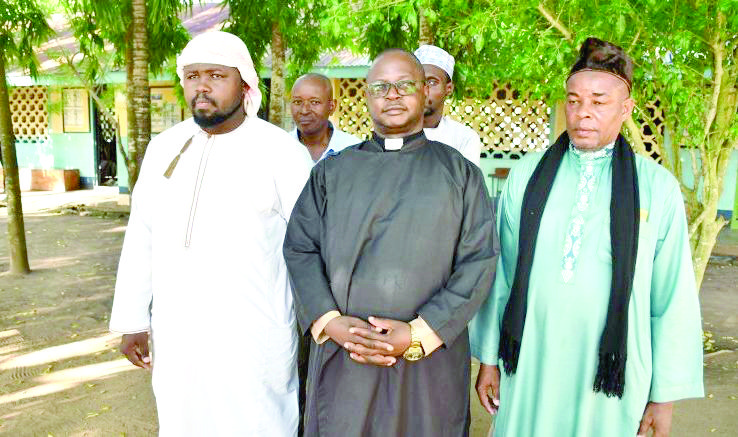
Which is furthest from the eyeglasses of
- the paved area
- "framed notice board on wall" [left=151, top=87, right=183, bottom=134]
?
"framed notice board on wall" [left=151, top=87, right=183, bottom=134]

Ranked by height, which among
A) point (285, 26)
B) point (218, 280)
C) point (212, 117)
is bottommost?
point (218, 280)

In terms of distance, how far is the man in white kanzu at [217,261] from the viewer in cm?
267

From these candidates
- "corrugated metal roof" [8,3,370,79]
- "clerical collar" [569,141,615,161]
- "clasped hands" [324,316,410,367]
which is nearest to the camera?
"clasped hands" [324,316,410,367]

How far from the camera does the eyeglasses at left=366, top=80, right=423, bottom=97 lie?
2336mm

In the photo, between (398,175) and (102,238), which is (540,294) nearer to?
(398,175)

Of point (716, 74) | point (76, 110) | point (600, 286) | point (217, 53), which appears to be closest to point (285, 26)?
point (716, 74)

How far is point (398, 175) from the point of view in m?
2.32

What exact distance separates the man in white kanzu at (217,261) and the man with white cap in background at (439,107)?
3.66 ft

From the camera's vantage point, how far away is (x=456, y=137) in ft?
12.4

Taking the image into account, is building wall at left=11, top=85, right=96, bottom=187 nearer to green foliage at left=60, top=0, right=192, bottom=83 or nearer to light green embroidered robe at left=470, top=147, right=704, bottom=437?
green foliage at left=60, top=0, right=192, bottom=83

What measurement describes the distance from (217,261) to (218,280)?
0.26 ft

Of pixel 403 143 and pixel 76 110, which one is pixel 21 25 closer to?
pixel 403 143

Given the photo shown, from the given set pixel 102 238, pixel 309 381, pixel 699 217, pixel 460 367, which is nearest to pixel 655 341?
pixel 460 367

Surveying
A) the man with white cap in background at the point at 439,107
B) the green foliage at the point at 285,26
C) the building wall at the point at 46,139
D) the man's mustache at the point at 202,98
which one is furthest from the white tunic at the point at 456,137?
the building wall at the point at 46,139
